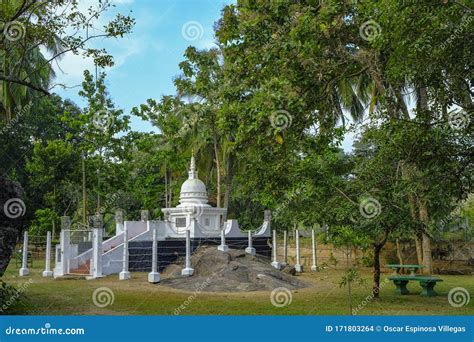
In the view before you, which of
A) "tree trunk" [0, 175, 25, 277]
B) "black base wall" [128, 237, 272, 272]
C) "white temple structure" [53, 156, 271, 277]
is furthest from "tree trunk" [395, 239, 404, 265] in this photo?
"tree trunk" [0, 175, 25, 277]

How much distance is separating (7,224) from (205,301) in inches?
200

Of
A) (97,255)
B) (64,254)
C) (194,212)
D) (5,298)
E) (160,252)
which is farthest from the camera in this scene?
(194,212)

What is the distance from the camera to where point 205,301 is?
503 inches

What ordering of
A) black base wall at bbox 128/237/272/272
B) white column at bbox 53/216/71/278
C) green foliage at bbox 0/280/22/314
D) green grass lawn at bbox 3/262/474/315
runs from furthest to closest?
black base wall at bbox 128/237/272/272 < white column at bbox 53/216/71/278 < green grass lawn at bbox 3/262/474/315 < green foliage at bbox 0/280/22/314

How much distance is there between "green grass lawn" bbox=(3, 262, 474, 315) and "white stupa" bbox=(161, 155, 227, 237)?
6.61 meters

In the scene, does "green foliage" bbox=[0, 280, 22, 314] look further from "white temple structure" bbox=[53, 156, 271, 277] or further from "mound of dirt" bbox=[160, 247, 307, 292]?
"white temple structure" bbox=[53, 156, 271, 277]

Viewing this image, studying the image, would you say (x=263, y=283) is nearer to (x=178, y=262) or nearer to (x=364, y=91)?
(x=178, y=262)

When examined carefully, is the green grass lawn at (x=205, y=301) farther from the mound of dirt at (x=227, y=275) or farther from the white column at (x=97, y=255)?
the white column at (x=97, y=255)

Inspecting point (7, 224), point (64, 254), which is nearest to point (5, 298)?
point (7, 224)

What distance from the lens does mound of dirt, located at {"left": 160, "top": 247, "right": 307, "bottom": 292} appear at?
1562cm

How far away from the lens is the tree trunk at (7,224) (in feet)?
32.7

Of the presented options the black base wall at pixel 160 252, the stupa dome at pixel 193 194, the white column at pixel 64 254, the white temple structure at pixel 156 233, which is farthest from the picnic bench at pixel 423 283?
the stupa dome at pixel 193 194

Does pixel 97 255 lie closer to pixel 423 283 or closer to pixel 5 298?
pixel 5 298

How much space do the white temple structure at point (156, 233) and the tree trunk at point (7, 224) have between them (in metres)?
7.38
